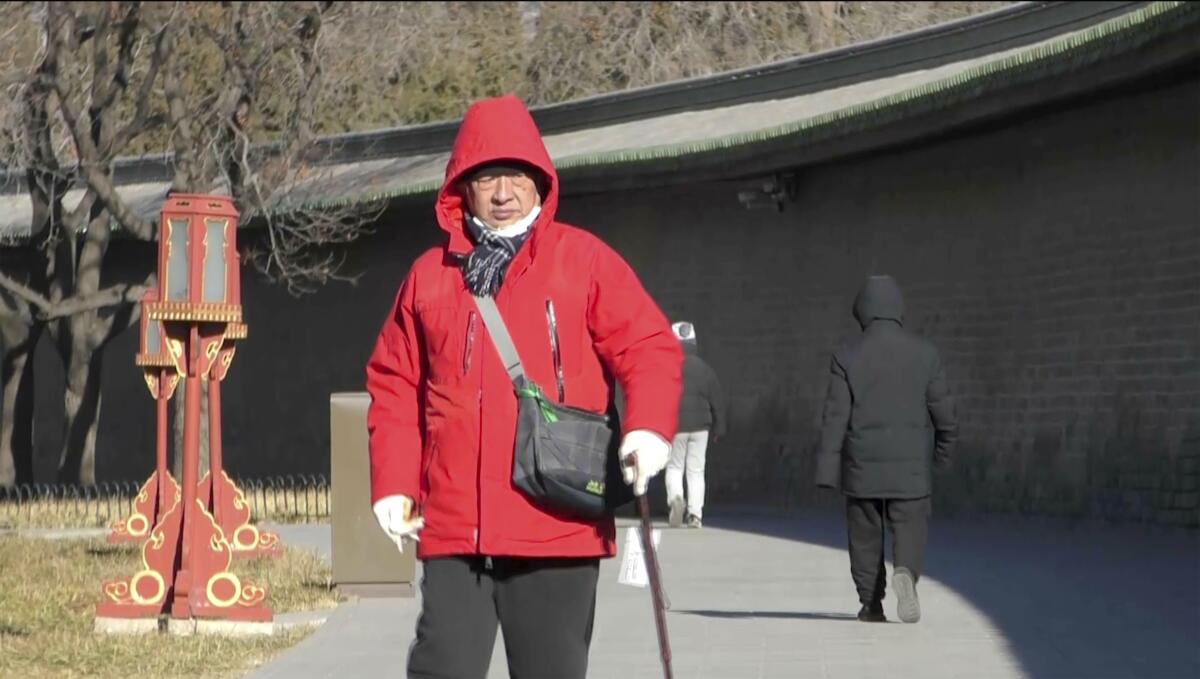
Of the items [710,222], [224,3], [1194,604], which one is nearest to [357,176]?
[224,3]

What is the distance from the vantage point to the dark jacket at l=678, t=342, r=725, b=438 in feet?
57.1

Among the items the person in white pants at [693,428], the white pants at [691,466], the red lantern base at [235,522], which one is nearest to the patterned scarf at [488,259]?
the red lantern base at [235,522]

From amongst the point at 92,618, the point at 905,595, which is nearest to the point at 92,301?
the point at 92,618

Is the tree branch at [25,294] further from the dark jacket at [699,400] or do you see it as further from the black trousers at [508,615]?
the black trousers at [508,615]

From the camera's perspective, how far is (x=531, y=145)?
5.71m

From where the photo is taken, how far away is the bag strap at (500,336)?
18.0 ft

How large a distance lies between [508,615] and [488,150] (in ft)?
4.09

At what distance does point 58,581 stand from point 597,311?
28.3 ft

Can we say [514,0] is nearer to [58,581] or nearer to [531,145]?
[58,581]

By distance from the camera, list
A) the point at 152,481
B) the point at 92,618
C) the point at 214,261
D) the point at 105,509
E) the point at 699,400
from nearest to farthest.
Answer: the point at 214,261 < the point at 92,618 < the point at 152,481 < the point at 699,400 < the point at 105,509

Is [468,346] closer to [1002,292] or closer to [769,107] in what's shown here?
[1002,292]

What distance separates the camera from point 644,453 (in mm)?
5367

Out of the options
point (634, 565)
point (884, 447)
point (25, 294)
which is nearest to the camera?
point (634, 565)

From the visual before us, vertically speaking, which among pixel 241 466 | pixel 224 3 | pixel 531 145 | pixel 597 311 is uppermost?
pixel 224 3
